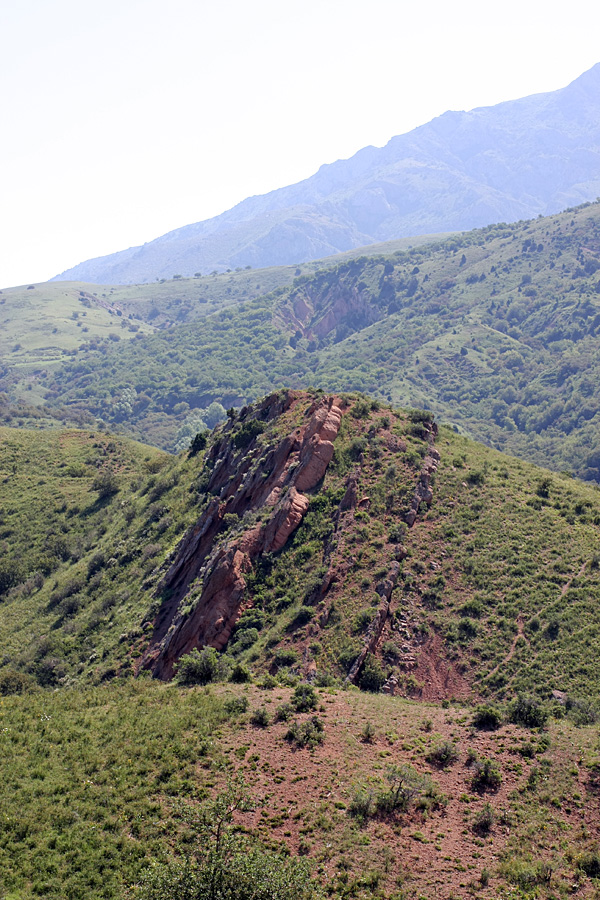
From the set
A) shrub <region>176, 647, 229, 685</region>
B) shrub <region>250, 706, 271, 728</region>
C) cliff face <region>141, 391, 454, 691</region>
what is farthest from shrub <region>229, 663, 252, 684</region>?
shrub <region>250, 706, 271, 728</region>

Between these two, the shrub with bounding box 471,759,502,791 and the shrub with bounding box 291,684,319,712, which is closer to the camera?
the shrub with bounding box 471,759,502,791

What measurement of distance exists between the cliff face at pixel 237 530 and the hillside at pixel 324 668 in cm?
24

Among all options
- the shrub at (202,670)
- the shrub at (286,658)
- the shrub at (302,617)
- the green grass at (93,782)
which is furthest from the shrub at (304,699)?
the shrub at (302,617)

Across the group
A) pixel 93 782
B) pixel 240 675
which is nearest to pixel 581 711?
pixel 240 675

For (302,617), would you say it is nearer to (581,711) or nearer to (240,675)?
(240,675)

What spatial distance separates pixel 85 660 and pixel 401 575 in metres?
26.2

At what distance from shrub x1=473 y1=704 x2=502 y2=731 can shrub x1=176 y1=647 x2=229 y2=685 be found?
14.1 metres

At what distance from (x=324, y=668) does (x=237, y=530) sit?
583 inches

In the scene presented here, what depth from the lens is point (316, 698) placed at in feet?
101

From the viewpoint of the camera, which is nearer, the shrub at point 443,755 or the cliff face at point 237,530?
the shrub at point 443,755

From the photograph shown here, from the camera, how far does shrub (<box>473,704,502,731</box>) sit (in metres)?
28.1

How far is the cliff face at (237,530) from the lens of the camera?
140ft

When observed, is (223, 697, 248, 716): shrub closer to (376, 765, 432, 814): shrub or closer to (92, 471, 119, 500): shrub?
(376, 765, 432, 814): shrub

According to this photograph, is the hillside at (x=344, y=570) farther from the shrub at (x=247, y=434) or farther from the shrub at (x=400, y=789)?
the shrub at (x=400, y=789)
